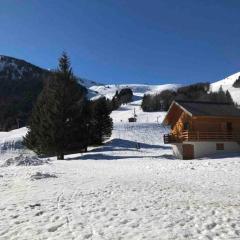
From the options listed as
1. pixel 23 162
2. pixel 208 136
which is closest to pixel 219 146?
pixel 208 136

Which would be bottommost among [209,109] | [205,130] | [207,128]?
[205,130]

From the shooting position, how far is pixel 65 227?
10.7m

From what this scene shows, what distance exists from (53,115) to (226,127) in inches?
737

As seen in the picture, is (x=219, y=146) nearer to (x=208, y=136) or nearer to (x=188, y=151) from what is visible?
(x=208, y=136)

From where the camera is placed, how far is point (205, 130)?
45625 millimetres

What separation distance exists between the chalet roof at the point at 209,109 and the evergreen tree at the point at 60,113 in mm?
11721

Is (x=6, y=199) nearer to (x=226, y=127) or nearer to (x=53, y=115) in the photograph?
(x=53, y=115)

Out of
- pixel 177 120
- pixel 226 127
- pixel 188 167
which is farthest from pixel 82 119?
pixel 188 167

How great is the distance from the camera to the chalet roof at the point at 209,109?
4500cm

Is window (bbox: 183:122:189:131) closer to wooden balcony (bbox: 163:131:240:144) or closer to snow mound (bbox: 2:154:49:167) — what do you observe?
wooden balcony (bbox: 163:131:240:144)

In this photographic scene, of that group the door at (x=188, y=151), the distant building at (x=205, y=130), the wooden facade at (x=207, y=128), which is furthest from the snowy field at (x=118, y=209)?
the door at (x=188, y=151)

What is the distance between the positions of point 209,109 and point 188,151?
5.19 metres

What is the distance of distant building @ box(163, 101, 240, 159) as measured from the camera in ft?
146

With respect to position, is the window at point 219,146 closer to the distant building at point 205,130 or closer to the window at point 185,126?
the distant building at point 205,130
